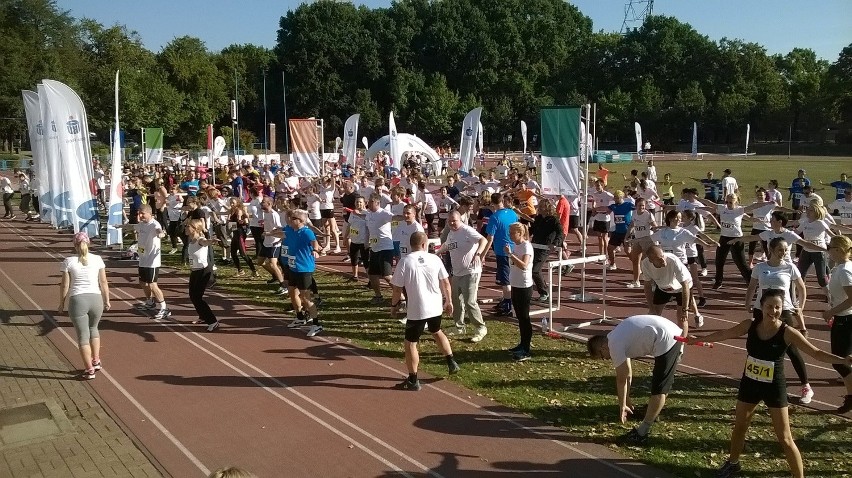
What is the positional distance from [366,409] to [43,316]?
7.71 metres

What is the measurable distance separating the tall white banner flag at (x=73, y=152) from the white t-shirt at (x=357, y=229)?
6.76 m

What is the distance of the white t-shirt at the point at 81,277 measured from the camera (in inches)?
345

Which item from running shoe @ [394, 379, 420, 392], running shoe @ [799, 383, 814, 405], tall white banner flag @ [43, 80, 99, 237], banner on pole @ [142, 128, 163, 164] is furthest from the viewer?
banner on pole @ [142, 128, 163, 164]

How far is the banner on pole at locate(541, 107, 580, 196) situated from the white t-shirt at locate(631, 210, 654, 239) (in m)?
2.66

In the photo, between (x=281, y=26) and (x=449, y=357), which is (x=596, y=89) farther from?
(x=449, y=357)

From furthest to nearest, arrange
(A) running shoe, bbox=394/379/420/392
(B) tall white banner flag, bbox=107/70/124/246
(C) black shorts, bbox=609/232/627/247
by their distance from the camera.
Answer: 1. (B) tall white banner flag, bbox=107/70/124/246
2. (C) black shorts, bbox=609/232/627/247
3. (A) running shoe, bbox=394/379/420/392

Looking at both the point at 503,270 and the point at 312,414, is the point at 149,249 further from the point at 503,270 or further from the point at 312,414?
the point at 503,270

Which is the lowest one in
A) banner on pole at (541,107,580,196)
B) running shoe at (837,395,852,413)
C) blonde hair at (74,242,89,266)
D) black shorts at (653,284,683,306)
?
running shoe at (837,395,852,413)

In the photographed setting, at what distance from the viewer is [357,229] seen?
541 inches

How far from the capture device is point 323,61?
77.1 metres

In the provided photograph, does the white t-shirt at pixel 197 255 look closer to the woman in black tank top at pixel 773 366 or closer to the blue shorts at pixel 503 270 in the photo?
the blue shorts at pixel 503 270

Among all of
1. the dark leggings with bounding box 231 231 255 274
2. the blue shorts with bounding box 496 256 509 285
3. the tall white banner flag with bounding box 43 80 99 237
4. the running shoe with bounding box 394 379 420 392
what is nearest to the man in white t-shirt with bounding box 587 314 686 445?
the running shoe with bounding box 394 379 420 392

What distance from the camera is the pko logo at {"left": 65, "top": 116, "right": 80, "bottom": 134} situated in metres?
15.9

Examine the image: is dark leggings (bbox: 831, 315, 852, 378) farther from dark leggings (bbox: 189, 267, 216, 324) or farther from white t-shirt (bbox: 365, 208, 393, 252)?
dark leggings (bbox: 189, 267, 216, 324)
